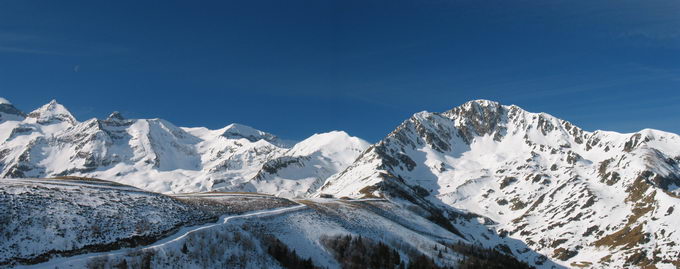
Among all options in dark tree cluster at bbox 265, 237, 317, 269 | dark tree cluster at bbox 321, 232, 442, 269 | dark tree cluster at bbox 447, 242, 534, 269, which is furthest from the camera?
dark tree cluster at bbox 447, 242, 534, 269

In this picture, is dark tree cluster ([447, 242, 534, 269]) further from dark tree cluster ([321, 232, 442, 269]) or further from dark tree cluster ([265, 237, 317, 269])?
dark tree cluster ([265, 237, 317, 269])

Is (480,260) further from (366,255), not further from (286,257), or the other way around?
(286,257)

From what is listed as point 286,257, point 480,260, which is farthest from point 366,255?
point 480,260

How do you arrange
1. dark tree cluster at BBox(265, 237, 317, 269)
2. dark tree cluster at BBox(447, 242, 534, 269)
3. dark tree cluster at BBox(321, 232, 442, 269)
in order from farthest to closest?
dark tree cluster at BBox(447, 242, 534, 269) → dark tree cluster at BBox(321, 232, 442, 269) → dark tree cluster at BBox(265, 237, 317, 269)

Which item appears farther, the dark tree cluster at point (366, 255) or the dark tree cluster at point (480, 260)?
the dark tree cluster at point (480, 260)

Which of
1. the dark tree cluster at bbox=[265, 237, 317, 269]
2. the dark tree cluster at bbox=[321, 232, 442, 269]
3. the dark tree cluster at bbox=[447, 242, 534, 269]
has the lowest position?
the dark tree cluster at bbox=[265, 237, 317, 269]

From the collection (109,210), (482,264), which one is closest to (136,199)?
(109,210)

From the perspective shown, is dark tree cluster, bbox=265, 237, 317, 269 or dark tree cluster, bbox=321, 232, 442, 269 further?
dark tree cluster, bbox=321, 232, 442, 269

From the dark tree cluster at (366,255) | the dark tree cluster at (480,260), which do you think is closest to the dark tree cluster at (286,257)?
the dark tree cluster at (366,255)

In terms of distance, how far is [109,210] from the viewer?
6094 cm

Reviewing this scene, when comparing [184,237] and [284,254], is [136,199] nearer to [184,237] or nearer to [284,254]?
[184,237]

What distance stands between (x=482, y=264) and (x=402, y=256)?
18449 millimetres

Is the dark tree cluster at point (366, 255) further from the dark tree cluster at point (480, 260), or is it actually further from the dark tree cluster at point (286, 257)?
the dark tree cluster at point (480, 260)

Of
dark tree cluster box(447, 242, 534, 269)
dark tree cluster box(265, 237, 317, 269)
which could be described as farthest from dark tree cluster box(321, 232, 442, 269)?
dark tree cluster box(447, 242, 534, 269)
